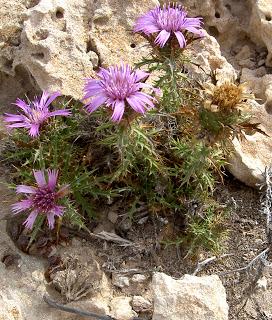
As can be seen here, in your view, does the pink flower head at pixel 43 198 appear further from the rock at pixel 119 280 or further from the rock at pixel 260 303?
the rock at pixel 260 303

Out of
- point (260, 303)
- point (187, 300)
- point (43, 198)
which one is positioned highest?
point (43, 198)

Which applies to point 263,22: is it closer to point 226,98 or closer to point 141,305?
point 226,98

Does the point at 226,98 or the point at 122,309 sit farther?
the point at 122,309

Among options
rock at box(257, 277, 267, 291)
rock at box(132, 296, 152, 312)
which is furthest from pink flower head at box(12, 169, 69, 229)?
rock at box(257, 277, 267, 291)

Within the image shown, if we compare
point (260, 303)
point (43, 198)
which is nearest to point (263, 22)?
point (260, 303)

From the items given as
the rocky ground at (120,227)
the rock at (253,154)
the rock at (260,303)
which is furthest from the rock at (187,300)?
the rock at (253,154)

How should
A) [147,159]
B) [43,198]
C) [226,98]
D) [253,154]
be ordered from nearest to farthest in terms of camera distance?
[226,98] < [43,198] < [147,159] < [253,154]

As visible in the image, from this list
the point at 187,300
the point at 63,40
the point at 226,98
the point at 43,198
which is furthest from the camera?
the point at 63,40
